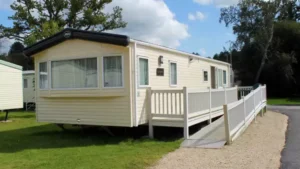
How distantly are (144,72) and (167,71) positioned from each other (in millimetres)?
1524

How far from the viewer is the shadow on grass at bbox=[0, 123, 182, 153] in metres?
8.55

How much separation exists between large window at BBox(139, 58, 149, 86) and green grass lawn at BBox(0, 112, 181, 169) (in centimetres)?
160

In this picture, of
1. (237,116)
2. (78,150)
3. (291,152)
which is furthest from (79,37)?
(291,152)

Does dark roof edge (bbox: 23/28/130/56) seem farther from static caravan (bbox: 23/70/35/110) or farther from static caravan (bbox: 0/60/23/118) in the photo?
static caravan (bbox: 23/70/35/110)

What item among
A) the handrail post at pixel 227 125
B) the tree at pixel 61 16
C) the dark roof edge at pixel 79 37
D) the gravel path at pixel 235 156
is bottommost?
the gravel path at pixel 235 156

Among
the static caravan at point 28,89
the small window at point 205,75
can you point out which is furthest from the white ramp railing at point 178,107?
the static caravan at point 28,89

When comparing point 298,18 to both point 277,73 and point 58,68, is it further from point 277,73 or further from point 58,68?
point 58,68

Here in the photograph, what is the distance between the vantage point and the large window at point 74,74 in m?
8.95

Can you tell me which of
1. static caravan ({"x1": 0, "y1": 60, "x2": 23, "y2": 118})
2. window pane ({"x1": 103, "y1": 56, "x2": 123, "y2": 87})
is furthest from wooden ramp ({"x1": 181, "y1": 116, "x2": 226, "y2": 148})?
static caravan ({"x1": 0, "y1": 60, "x2": 23, "y2": 118})

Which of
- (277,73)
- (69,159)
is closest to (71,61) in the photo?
(69,159)

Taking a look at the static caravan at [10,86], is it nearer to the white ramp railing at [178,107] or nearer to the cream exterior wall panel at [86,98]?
the cream exterior wall panel at [86,98]

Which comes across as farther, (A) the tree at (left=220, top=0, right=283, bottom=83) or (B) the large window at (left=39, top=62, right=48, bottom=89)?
(A) the tree at (left=220, top=0, right=283, bottom=83)

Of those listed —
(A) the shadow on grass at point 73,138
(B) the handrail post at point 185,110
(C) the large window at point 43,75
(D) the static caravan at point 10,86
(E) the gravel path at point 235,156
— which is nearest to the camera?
(E) the gravel path at point 235,156

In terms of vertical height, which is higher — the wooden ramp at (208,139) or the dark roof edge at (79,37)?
the dark roof edge at (79,37)
